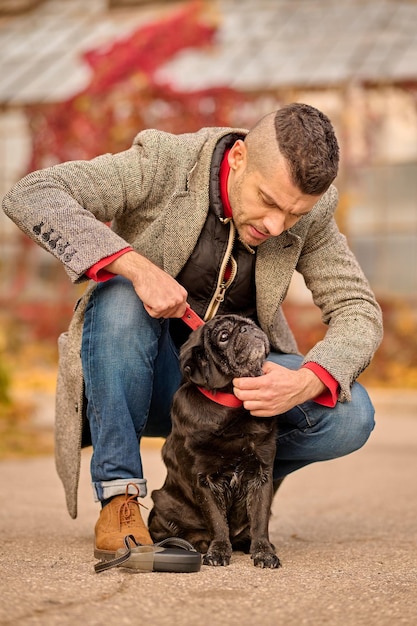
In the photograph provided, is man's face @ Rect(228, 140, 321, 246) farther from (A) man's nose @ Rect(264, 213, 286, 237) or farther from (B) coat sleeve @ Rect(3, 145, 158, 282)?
(B) coat sleeve @ Rect(3, 145, 158, 282)

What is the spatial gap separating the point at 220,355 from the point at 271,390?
192 mm

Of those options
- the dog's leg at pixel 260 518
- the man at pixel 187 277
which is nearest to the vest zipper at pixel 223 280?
the man at pixel 187 277

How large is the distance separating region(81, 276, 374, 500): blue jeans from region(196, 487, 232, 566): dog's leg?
0.21 meters

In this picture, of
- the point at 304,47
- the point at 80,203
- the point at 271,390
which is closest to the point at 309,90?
the point at 304,47

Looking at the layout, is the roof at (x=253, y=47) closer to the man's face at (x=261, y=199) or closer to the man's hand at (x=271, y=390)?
the man's face at (x=261, y=199)

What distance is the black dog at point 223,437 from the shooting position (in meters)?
2.78

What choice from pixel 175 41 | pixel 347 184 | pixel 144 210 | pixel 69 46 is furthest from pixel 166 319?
pixel 69 46

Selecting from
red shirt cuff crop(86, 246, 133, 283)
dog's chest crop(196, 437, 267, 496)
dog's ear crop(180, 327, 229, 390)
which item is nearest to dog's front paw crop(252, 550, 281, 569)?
dog's chest crop(196, 437, 267, 496)

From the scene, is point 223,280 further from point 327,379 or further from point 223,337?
point 327,379

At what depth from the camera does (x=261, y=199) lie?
282 cm

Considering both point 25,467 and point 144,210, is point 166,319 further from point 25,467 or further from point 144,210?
point 25,467

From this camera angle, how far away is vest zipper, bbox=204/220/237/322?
120 inches

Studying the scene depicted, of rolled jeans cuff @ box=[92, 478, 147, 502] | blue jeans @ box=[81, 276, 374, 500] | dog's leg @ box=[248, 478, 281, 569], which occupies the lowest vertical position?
dog's leg @ box=[248, 478, 281, 569]

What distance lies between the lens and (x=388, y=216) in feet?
35.8
